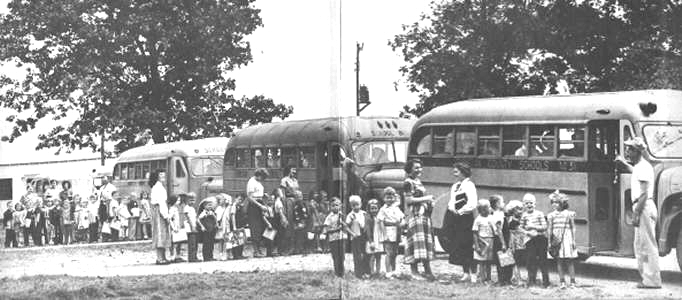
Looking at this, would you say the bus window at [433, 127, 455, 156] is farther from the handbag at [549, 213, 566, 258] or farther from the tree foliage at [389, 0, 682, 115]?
the handbag at [549, 213, 566, 258]

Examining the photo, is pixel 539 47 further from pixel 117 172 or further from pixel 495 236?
pixel 117 172

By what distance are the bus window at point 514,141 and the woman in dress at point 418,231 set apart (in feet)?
3.04

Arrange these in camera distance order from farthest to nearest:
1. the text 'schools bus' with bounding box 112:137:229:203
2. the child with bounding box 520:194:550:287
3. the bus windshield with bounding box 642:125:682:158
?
the text 'schools bus' with bounding box 112:137:229:203 < the child with bounding box 520:194:550:287 < the bus windshield with bounding box 642:125:682:158

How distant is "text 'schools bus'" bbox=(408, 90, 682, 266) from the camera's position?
23.9ft

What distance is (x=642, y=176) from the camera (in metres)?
7.04

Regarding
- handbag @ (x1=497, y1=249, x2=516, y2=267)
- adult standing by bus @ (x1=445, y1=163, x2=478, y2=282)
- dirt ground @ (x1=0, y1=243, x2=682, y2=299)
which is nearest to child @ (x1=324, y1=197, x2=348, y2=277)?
dirt ground @ (x1=0, y1=243, x2=682, y2=299)

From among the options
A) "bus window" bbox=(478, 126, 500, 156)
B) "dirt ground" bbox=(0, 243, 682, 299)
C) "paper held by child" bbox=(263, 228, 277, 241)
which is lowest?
"dirt ground" bbox=(0, 243, 682, 299)

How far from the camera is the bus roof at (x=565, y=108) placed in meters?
7.16

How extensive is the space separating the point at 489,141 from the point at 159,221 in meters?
4.16

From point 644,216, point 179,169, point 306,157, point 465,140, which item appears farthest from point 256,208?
point 644,216

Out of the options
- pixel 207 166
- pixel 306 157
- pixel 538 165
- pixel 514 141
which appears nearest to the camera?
pixel 538 165

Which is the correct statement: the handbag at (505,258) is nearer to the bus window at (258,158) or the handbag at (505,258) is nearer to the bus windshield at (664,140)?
the bus windshield at (664,140)

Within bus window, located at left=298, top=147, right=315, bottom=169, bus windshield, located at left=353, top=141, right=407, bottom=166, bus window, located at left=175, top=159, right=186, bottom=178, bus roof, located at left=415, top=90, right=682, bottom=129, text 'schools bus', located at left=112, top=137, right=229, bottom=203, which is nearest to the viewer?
bus roof, located at left=415, top=90, right=682, bottom=129

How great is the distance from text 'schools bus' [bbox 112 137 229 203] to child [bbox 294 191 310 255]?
45.6 inches
